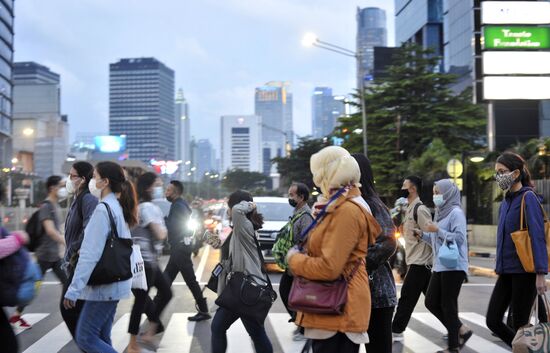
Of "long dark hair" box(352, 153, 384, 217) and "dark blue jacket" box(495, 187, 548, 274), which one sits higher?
"long dark hair" box(352, 153, 384, 217)

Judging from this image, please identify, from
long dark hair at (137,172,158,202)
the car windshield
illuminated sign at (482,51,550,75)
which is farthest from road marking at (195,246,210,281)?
illuminated sign at (482,51,550,75)

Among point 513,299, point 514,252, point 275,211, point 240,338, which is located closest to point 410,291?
point 513,299

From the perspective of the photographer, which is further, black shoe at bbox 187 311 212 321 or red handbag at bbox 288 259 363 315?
black shoe at bbox 187 311 212 321

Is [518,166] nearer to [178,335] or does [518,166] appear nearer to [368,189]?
[368,189]

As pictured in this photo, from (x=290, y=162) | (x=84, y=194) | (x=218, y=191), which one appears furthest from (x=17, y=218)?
(x=218, y=191)

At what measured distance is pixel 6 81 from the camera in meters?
84.2

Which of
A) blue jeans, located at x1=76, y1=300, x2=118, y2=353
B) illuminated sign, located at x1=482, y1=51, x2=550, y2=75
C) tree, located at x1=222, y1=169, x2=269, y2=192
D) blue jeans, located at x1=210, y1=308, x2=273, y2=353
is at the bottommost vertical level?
blue jeans, located at x1=210, y1=308, x2=273, y2=353

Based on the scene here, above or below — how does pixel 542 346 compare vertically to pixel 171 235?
below

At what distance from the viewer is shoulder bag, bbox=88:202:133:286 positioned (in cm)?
464

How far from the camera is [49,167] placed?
137875 mm

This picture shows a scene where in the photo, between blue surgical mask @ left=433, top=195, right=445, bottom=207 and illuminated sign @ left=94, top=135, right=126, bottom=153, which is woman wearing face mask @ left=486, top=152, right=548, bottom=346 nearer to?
blue surgical mask @ left=433, top=195, right=445, bottom=207

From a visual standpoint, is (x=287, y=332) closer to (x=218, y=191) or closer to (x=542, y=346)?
(x=542, y=346)

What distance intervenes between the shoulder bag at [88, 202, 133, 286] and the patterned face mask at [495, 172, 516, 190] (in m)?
3.32

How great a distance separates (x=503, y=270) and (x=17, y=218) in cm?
2600
